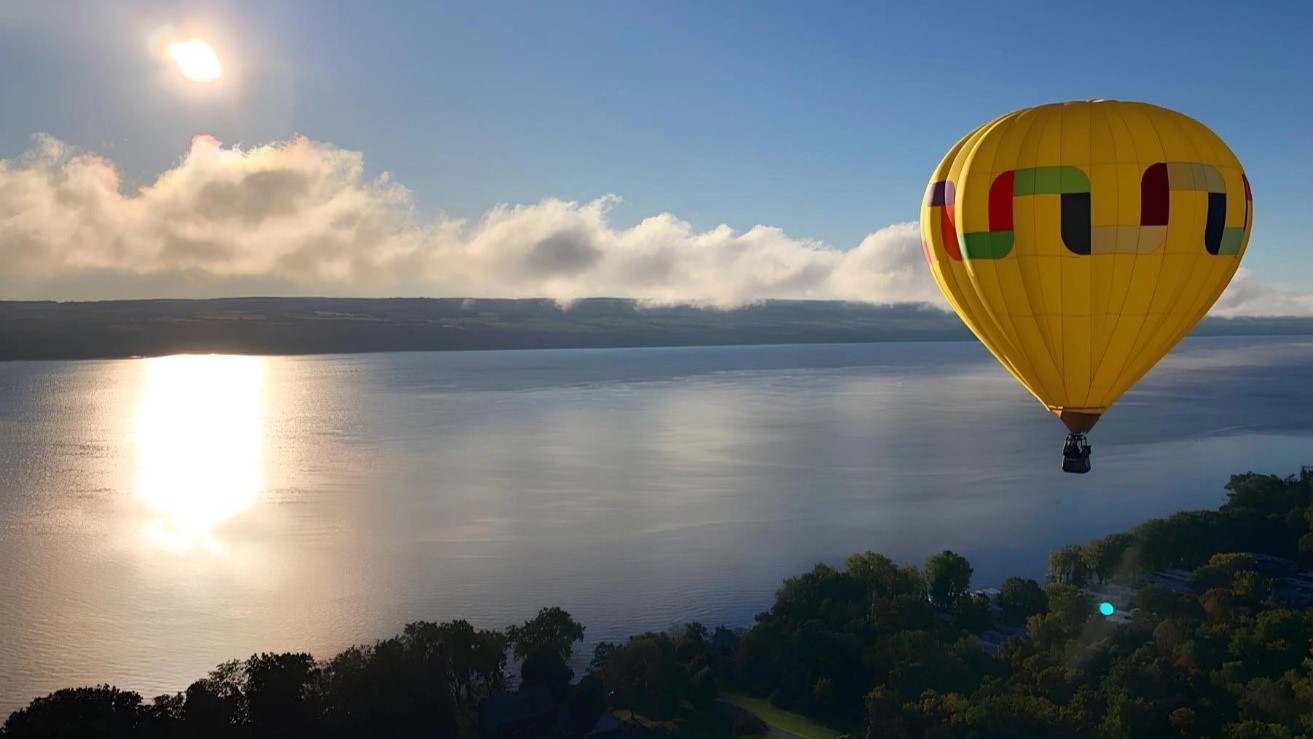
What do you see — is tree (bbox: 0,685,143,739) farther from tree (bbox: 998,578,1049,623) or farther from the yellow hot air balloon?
tree (bbox: 998,578,1049,623)

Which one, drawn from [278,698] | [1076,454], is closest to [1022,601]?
[1076,454]

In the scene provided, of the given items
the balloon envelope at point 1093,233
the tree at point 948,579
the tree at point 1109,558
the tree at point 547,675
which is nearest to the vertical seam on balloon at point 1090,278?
the balloon envelope at point 1093,233

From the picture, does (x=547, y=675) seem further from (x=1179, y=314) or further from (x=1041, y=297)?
(x=1179, y=314)

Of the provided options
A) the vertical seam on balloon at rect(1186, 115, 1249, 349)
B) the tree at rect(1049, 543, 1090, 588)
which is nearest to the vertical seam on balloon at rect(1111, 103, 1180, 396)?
the vertical seam on balloon at rect(1186, 115, 1249, 349)

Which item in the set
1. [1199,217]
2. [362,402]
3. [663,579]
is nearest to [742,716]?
[1199,217]

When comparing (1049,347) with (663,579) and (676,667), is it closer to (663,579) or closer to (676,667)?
(676,667)

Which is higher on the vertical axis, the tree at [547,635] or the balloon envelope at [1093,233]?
the balloon envelope at [1093,233]

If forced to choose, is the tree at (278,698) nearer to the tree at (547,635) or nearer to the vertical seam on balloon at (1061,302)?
the tree at (547,635)
